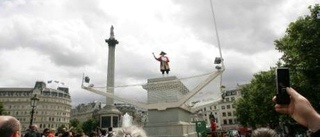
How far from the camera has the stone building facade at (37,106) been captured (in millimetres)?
128500

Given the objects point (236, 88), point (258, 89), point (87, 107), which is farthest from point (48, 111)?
point (258, 89)

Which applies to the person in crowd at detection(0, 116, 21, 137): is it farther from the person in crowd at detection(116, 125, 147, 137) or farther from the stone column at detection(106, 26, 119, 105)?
the stone column at detection(106, 26, 119, 105)

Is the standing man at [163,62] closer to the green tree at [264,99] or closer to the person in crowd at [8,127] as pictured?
the green tree at [264,99]

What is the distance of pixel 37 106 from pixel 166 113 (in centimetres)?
11835

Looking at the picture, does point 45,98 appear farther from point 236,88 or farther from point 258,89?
point 258,89

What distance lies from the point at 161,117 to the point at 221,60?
6.23m

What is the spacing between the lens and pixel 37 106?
126 m

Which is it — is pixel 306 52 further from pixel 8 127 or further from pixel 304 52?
pixel 8 127

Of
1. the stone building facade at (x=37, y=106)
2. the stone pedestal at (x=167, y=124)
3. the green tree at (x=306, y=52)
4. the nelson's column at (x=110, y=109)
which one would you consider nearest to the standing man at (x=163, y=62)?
the stone pedestal at (x=167, y=124)

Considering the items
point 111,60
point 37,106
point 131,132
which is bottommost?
point 131,132

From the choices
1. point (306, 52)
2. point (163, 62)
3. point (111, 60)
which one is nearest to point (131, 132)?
point (163, 62)

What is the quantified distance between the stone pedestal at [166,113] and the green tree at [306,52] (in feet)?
33.5

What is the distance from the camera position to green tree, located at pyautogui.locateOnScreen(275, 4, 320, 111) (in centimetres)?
2286

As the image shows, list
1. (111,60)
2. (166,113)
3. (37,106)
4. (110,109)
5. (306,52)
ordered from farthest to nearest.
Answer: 1. (37,106)
2. (110,109)
3. (111,60)
4. (306,52)
5. (166,113)
